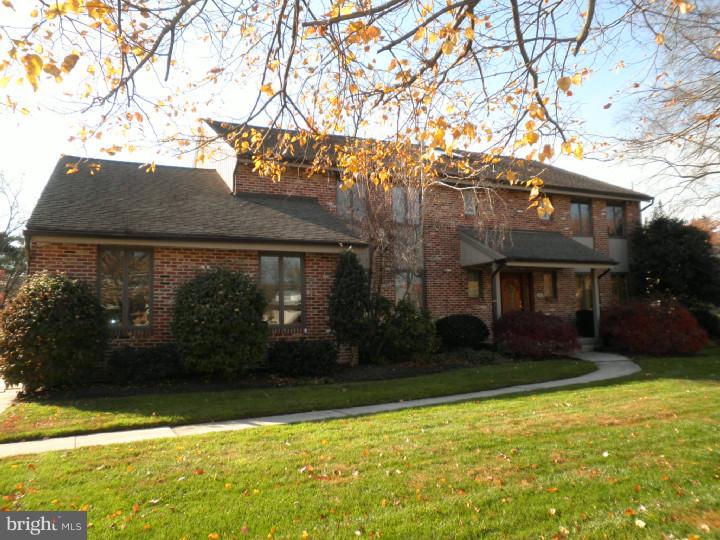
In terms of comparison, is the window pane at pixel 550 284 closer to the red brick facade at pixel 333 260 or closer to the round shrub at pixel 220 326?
the red brick facade at pixel 333 260

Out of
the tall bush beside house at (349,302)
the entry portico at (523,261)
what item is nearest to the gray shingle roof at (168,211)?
the tall bush beside house at (349,302)

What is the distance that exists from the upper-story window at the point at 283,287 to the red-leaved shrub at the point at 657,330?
10.1 meters

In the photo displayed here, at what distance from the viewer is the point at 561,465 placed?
5.27 m

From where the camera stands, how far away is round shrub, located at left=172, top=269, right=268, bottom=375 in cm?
1067

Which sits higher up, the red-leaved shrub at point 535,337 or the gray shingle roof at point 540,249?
the gray shingle roof at point 540,249

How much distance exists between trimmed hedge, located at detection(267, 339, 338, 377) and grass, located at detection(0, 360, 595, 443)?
47.1 inches

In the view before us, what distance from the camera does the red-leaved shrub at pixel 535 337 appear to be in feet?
49.1

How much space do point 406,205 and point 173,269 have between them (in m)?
5.89

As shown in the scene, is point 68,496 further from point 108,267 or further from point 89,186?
point 89,186

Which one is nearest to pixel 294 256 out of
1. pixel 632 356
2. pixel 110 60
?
pixel 110 60

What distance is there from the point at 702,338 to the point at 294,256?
40.1 feet

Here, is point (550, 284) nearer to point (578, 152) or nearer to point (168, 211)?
point (168, 211)

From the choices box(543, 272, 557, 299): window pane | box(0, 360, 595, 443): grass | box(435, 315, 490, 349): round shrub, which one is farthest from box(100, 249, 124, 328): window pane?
box(543, 272, 557, 299): window pane

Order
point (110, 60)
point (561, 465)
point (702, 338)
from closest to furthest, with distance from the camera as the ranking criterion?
point (561, 465) → point (110, 60) → point (702, 338)
